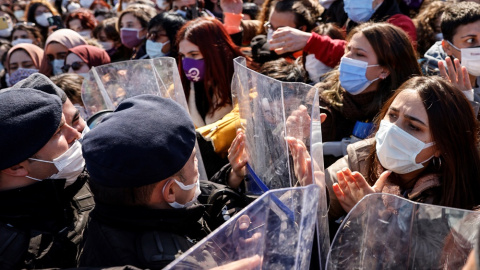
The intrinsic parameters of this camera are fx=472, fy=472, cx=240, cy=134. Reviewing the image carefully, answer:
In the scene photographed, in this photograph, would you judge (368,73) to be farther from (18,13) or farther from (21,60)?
(18,13)

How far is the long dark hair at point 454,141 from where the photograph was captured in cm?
228

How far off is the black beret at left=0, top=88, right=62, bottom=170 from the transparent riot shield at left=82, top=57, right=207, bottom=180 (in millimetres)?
989

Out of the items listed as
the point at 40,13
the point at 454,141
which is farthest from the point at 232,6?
the point at 40,13

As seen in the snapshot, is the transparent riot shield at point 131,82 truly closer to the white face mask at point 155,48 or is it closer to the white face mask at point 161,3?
the white face mask at point 155,48

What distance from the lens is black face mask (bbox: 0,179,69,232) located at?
6.67 feet

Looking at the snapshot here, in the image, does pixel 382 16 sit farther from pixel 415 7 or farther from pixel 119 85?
pixel 119 85

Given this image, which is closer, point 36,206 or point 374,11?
point 36,206

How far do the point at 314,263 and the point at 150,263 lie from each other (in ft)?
2.08

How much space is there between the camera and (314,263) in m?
1.83

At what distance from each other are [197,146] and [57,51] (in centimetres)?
375

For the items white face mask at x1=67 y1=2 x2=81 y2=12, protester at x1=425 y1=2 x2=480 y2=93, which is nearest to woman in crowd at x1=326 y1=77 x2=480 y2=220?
protester at x1=425 y1=2 x2=480 y2=93

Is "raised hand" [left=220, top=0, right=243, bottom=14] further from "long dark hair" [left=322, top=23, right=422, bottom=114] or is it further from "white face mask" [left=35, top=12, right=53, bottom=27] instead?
"white face mask" [left=35, top=12, right=53, bottom=27]

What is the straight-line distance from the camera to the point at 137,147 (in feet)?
5.46

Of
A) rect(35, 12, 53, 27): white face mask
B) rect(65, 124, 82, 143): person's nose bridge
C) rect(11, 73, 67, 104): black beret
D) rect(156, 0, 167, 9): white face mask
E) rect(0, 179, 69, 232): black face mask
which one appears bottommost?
rect(35, 12, 53, 27): white face mask
